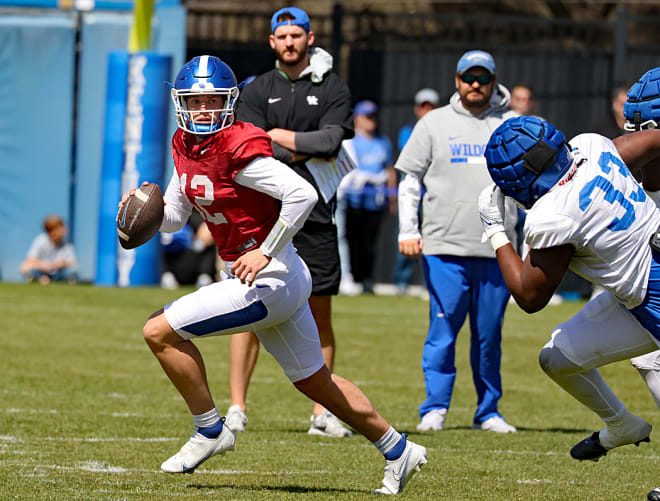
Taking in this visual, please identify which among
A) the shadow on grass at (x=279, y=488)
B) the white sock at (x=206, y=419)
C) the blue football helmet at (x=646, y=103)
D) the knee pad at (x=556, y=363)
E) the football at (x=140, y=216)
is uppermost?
the blue football helmet at (x=646, y=103)

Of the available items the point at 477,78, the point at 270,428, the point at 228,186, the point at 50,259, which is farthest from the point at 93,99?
the point at 228,186

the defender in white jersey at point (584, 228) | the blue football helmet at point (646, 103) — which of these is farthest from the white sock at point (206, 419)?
the blue football helmet at point (646, 103)

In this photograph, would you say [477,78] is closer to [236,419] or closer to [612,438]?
[236,419]

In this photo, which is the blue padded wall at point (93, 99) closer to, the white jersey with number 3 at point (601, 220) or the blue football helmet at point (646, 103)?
the blue football helmet at point (646, 103)

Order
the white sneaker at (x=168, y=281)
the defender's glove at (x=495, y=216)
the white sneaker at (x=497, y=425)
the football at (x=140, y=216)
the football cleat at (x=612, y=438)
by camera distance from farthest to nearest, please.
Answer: the white sneaker at (x=168, y=281), the white sneaker at (x=497, y=425), the football cleat at (x=612, y=438), the football at (x=140, y=216), the defender's glove at (x=495, y=216)

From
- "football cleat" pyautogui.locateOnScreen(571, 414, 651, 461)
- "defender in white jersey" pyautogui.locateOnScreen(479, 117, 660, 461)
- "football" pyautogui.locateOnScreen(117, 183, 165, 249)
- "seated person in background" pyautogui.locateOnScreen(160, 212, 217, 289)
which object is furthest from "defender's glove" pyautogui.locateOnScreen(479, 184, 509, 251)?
"seated person in background" pyautogui.locateOnScreen(160, 212, 217, 289)

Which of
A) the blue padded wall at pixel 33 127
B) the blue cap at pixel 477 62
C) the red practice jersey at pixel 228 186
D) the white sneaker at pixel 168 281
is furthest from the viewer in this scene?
the blue padded wall at pixel 33 127

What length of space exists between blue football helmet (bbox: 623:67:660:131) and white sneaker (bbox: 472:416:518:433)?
2.27 m

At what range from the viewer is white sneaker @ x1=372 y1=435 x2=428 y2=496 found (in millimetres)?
5125

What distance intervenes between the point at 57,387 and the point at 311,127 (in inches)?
102

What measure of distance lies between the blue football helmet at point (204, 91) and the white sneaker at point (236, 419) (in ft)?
6.97

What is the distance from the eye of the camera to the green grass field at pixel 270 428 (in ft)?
17.2

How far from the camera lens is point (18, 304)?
12.7m

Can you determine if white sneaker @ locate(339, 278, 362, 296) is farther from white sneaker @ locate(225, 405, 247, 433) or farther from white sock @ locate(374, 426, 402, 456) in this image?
white sock @ locate(374, 426, 402, 456)
